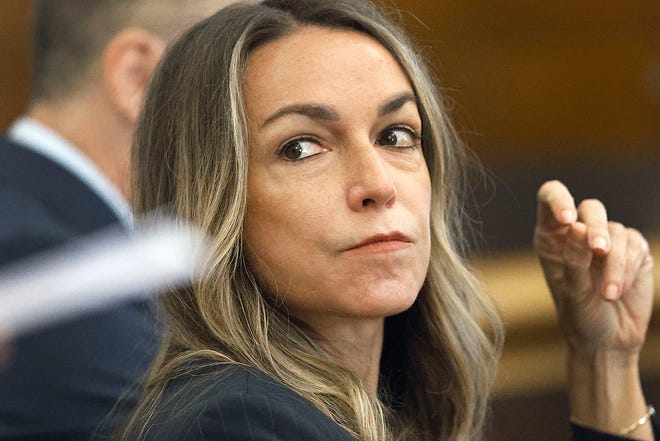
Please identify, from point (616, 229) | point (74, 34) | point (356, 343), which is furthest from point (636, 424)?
point (74, 34)

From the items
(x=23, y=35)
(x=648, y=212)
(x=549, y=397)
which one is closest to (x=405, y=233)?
(x=549, y=397)

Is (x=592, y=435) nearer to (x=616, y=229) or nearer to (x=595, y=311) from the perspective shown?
(x=595, y=311)

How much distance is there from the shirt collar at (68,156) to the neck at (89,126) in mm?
17

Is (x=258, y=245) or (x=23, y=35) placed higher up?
(x=23, y=35)

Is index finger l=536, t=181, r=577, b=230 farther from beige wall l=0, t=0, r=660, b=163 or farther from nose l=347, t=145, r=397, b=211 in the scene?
beige wall l=0, t=0, r=660, b=163

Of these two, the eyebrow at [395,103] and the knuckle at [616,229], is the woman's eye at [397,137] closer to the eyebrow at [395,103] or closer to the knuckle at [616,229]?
the eyebrow at [395,103]

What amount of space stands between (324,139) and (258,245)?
13 cm

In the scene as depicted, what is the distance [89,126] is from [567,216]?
891 mm

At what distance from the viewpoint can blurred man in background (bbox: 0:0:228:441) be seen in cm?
163

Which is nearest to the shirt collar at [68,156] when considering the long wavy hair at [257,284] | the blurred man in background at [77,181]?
the blurred man in background at [77,181]

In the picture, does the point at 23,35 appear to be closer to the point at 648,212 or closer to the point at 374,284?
the point at 374,284

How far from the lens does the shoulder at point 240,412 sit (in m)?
1.05

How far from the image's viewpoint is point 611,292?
1441 millimetres

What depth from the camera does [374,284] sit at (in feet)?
3.99
